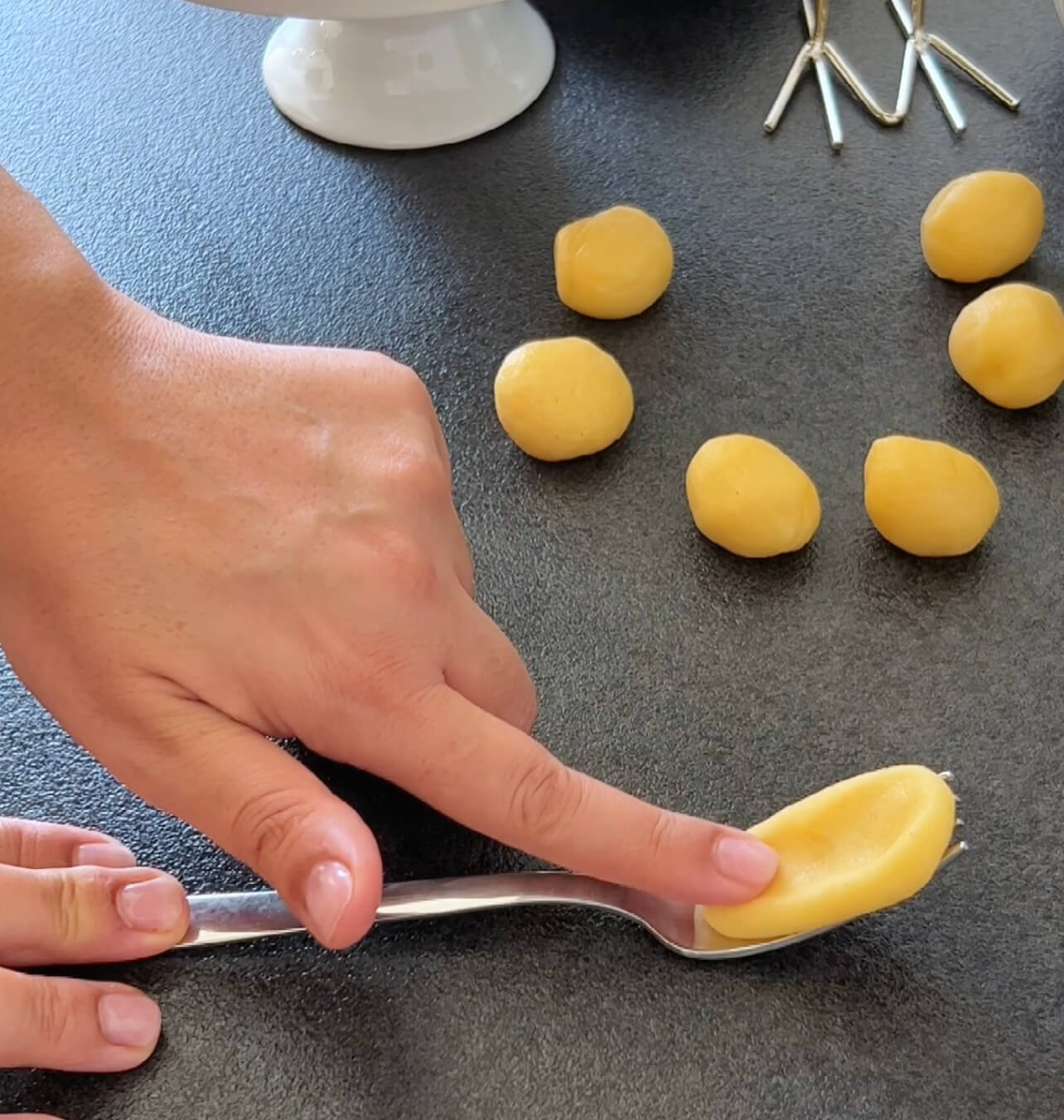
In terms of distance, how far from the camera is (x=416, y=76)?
98 centimetres

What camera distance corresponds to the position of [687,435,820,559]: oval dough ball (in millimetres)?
691

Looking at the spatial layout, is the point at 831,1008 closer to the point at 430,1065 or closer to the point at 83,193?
the point at 430,1065

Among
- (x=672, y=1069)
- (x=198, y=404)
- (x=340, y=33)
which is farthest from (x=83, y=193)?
(x=672, y=1069)

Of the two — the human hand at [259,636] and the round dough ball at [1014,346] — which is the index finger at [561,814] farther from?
the round dough ball at [1014,346]

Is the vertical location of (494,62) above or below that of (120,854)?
above

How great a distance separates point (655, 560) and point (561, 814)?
0.75 feet

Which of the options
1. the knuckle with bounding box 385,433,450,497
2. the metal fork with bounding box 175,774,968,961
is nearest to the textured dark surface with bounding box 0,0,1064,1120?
the metal fork with bounding box 175,774,968,961

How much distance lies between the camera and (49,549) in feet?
1.69

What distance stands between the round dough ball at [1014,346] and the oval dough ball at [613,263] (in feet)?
0.67

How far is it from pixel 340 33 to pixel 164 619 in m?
0.64

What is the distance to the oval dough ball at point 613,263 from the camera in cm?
82

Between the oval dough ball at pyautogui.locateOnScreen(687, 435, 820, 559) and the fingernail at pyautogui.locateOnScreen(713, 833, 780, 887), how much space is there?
0.70 feet

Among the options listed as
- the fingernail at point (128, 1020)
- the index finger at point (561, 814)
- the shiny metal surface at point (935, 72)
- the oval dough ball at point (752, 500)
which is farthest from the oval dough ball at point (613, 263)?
the fingernail at point (128, 1020)

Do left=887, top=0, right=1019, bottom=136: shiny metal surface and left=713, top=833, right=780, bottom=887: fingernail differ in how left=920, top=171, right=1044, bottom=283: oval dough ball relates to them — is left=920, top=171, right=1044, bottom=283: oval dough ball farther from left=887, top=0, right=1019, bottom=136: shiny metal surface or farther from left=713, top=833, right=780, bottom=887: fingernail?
left=713, top=833, right=780, bottom=887: fingernail
